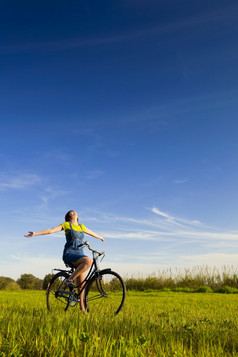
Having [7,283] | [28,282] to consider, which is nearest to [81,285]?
[28,282]

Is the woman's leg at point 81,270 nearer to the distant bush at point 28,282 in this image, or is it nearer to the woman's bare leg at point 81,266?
the woman's bare leg at point 81,266

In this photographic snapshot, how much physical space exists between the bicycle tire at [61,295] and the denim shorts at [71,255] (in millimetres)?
553

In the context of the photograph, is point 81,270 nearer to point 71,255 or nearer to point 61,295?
point 71,255

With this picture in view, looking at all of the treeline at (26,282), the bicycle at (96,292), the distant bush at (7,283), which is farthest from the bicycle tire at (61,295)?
the treeline at (26,282)

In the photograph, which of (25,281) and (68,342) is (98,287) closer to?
(68,342)

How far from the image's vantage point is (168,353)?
4.14 m

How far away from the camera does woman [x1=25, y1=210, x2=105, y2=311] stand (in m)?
8.12

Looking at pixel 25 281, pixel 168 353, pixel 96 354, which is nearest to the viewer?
pixel 96 354

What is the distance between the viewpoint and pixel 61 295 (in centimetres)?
866

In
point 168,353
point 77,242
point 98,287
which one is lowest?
point 168,353

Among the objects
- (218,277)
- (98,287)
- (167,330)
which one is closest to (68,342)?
(167,330)

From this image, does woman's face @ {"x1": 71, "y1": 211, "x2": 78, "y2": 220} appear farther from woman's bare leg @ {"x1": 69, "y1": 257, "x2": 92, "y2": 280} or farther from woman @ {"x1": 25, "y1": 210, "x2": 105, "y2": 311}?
woman's bare leg @ {"x1": 69, "y1": 257, "x2": 92, "y2": 280}

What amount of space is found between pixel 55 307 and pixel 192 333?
432 centimetres

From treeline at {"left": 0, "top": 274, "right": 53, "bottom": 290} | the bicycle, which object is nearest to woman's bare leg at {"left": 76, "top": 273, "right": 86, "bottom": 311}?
the bicycle
